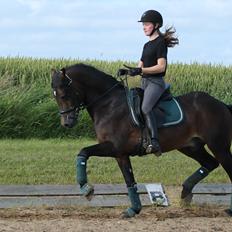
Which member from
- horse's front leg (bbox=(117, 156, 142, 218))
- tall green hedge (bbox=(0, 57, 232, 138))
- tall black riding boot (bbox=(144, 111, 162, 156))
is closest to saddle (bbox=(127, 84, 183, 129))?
tall black riding boot (bbox=(144, 111, 162, 156))

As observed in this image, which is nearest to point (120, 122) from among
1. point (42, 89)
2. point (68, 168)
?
point (68, 168)

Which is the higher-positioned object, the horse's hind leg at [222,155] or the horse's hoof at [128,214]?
the horse's hind leg at [222,155]

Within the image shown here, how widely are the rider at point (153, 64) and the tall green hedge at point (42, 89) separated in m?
9.13

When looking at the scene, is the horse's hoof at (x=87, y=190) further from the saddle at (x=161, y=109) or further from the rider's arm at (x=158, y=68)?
the rider's arm at (x=158, y=68)

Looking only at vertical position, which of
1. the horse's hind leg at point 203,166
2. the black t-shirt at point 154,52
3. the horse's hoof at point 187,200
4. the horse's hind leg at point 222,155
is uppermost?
the black t-shirt at point 154,52

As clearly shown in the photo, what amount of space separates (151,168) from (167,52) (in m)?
A: 4.74

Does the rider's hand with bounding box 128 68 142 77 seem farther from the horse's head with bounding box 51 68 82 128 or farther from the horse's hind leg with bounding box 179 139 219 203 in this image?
the horse's hind leg with bounding box 179 139 219 203

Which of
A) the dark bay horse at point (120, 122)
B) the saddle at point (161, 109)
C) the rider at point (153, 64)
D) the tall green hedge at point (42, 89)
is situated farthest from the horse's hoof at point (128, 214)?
the tall green hedge at point (42, 89)

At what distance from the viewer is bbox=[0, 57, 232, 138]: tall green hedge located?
19.2 m

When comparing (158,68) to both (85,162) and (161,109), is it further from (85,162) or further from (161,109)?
(85,162)

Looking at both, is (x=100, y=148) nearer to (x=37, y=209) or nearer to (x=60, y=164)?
(x=37, y=209)

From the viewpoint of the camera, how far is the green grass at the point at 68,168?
38.2ft

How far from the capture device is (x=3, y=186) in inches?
422

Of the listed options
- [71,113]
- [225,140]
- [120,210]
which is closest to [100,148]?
[71,113]
